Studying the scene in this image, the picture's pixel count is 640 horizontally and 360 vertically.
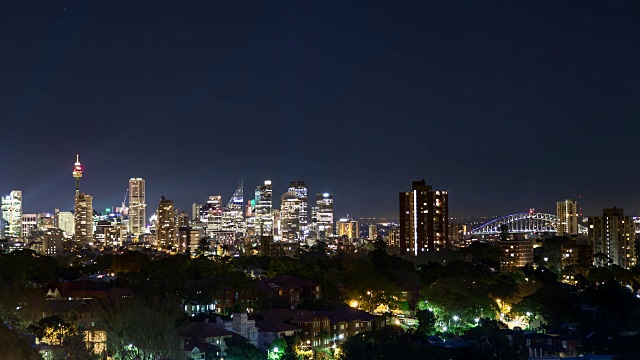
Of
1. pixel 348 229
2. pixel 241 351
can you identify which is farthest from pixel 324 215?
pixel 241 351

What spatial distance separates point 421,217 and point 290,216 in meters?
60.9

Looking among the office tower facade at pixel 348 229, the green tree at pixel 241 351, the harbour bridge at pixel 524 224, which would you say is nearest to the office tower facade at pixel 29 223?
the office tower facade at pixel 348 229

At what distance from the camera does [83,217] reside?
393ft

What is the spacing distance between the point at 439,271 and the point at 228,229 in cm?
9864

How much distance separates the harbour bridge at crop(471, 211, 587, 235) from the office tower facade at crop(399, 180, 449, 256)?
5297cm

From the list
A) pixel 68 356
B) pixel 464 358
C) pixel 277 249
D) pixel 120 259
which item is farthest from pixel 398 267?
pixel 277 249

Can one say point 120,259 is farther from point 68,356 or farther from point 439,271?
point 68,356

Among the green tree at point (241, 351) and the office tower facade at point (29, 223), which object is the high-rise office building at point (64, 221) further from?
the green tree at point (241, 351)

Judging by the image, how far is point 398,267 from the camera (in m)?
45.6

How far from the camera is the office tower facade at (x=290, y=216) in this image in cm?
12800

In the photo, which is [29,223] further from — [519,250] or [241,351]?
[241,351]

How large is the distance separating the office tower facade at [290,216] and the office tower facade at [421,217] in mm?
54860

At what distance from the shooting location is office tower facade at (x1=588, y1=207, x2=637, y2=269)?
66000 millimetres

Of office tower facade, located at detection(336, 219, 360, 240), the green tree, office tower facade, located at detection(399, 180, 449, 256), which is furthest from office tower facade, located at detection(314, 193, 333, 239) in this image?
the green tree
